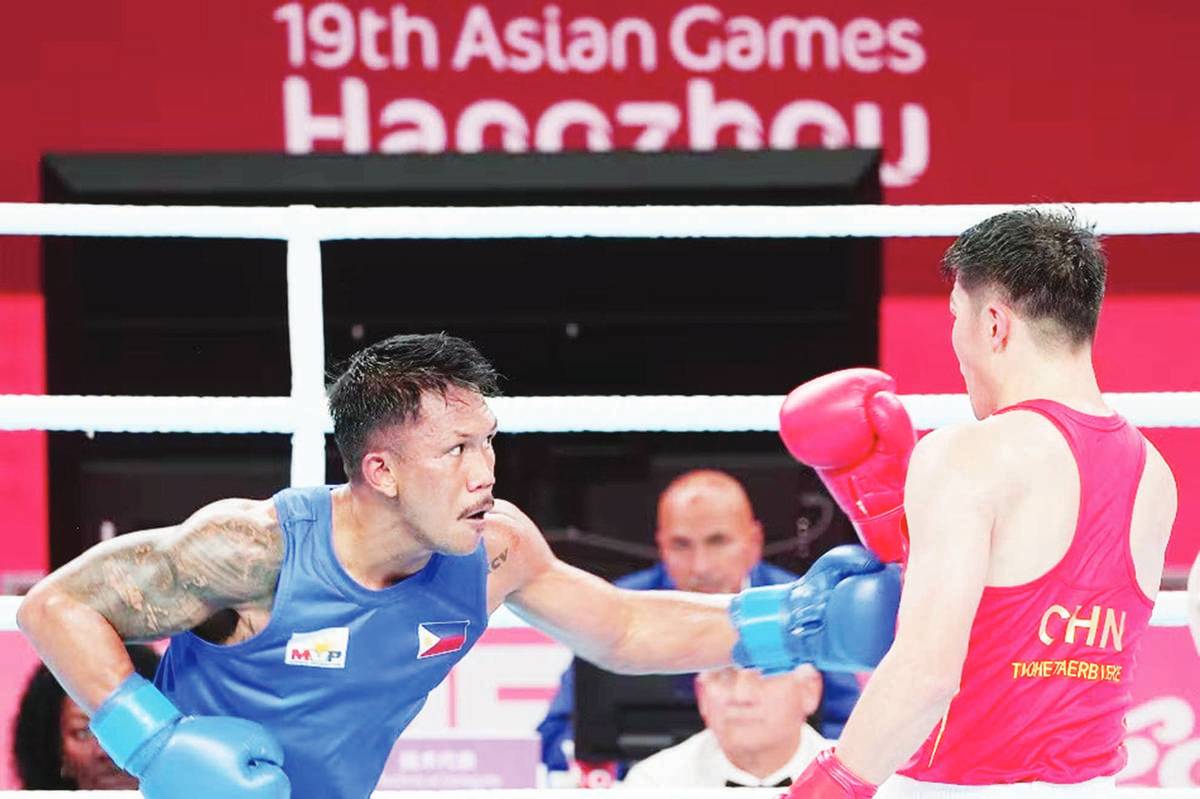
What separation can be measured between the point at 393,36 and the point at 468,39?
21cm

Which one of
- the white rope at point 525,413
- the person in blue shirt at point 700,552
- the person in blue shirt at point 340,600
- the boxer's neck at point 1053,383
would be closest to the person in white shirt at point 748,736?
the person in blue shirt at point 700,552

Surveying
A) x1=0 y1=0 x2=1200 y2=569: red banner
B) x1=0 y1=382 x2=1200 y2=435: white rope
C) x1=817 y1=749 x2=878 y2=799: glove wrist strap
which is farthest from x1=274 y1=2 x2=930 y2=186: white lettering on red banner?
x1=817 y1=749 x2=878 y2=799: glove wrist strap

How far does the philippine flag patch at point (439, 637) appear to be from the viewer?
2674mm

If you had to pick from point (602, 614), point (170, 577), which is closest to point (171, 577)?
point (170, 577)

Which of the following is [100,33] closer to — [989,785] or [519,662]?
[519,662]

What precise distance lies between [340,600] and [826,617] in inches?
26.3

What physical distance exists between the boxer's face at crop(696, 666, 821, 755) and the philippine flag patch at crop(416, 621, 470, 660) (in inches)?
47.2

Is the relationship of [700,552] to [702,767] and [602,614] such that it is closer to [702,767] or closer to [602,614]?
[702,767]

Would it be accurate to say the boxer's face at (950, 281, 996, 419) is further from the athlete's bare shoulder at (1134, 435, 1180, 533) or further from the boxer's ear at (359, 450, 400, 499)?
the boxer's ear at (359, 450, 400, 499)

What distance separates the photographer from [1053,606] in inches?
89.3

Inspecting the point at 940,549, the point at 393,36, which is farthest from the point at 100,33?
the point at 940,549

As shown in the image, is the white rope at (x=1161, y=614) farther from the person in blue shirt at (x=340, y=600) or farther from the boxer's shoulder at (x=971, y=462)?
the boxer's shoulder at (x=971, y=462)

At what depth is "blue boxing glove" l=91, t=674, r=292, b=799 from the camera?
2.38 meters

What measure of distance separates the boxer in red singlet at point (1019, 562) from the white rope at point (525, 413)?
67 cm
